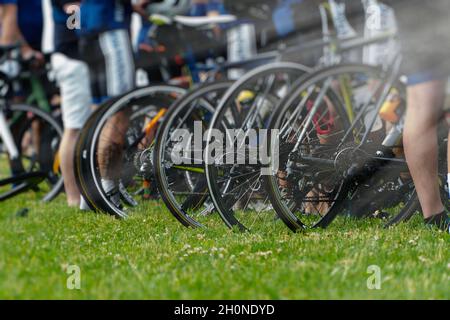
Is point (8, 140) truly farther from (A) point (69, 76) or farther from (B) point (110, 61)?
(B) point (110, 61)

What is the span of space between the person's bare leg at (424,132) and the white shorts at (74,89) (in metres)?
2.74

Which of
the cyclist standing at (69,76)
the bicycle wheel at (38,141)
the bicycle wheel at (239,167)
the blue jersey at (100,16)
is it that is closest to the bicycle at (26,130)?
the bicycle wheel at (38,141)

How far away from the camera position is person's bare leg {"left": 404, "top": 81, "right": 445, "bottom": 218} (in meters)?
4.58

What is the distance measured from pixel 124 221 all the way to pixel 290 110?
1490mm

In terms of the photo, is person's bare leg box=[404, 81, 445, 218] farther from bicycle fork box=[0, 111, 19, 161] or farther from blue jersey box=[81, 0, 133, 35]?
bicycle fork box=[0, 111, 19, 161]

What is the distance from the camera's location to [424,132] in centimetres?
459

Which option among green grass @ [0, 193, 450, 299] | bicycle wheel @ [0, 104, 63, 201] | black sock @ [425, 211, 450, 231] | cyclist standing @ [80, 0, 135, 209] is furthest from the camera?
bicycle wheel @ [0, 104, 63, 201]

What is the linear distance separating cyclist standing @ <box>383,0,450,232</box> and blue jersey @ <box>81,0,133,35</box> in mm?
2262

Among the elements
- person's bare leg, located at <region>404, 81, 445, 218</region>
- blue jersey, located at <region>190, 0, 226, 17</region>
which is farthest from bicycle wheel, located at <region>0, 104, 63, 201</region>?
person's bare leg, located at <region>404, 81, 445, 218</region>

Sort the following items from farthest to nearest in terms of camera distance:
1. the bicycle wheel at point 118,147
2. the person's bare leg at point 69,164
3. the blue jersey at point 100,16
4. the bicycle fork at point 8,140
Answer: the bicycle fork at point 8,140 < the person's bare leg at point 69,164 < the blue jersey at point 100,16 < the bicycle wheel at point 118,147

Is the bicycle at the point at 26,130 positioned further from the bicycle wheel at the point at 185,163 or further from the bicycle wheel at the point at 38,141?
the bicycle wheel at the point at 185,163

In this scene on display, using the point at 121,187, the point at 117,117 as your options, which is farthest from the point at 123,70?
the point at 121,187

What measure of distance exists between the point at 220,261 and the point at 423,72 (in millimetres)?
1555

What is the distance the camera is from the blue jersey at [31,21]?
8117 millimetres
